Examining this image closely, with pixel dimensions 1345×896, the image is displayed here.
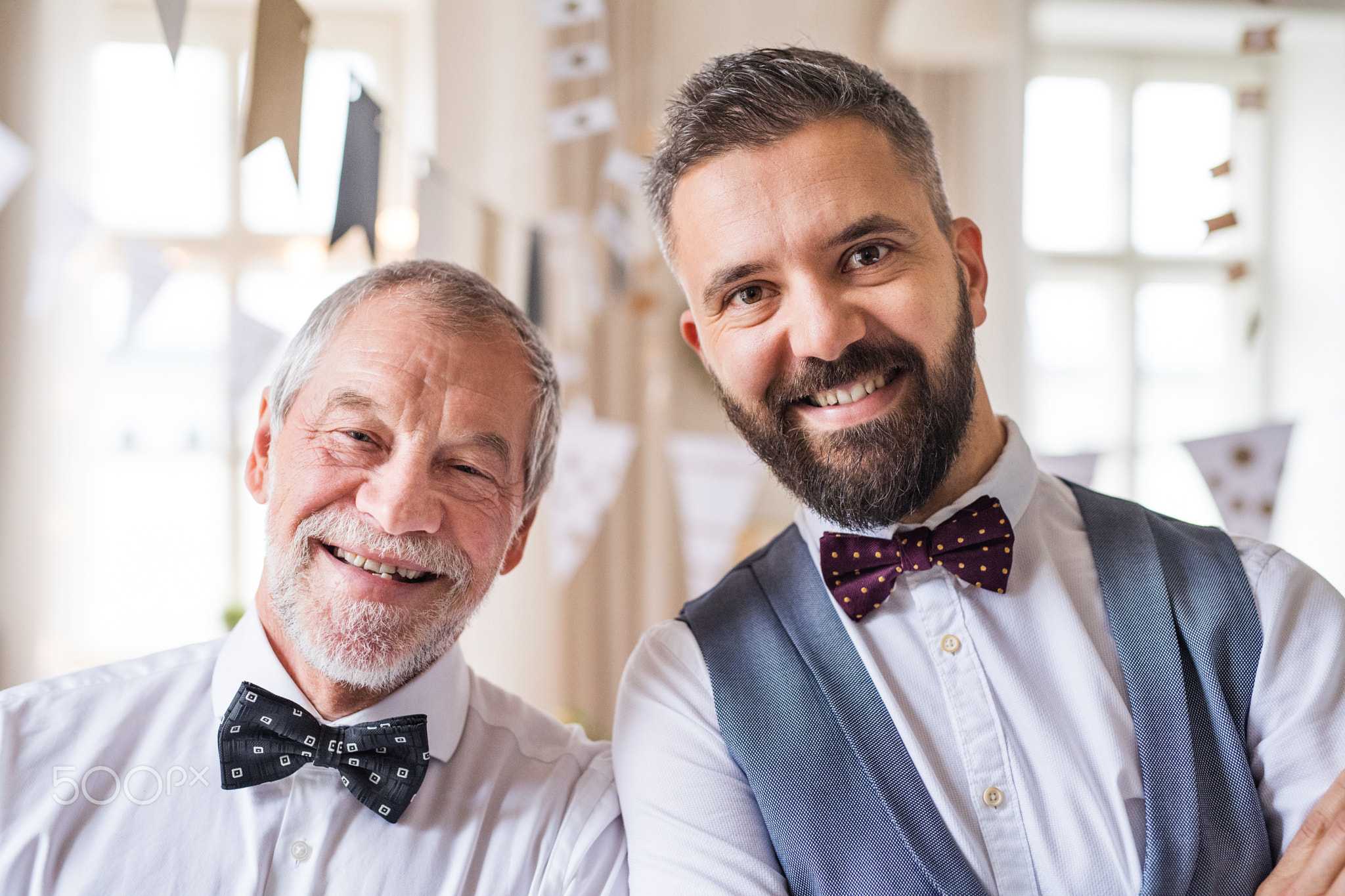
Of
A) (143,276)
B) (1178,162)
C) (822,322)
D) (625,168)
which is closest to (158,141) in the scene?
(143,276)

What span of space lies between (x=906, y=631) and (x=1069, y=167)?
367 cm

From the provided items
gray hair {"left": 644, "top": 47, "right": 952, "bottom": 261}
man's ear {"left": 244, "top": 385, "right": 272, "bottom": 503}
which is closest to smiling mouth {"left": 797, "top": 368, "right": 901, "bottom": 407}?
gray hair {"left": 644, "top": 47, "right": 952, "bottom": 261}

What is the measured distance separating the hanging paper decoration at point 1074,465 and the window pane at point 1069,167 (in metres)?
1.77

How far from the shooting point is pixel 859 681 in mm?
1185

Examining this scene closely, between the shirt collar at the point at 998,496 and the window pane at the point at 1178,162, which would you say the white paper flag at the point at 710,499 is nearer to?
the window pane at the point at 1178,162

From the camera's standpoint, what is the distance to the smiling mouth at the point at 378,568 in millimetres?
1244

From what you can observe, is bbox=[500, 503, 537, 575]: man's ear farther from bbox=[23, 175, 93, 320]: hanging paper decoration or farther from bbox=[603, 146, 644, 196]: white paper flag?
bbox=[23, 175, 93, 320]: hanging paper decoration

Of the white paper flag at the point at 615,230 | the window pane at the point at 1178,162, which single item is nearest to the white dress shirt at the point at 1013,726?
the white paper flag at the point at 615,230

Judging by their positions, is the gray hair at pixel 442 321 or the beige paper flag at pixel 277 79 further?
the beige paper flag at pixel 277 79

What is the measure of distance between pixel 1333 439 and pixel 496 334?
4.01m

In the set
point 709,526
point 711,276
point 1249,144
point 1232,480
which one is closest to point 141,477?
point 709,526

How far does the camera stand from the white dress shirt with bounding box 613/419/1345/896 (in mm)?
1098

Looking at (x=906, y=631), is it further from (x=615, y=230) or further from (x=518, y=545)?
(x=615, y=230)

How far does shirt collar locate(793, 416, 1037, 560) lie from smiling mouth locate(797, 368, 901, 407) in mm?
154
